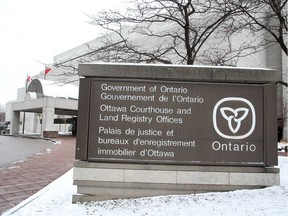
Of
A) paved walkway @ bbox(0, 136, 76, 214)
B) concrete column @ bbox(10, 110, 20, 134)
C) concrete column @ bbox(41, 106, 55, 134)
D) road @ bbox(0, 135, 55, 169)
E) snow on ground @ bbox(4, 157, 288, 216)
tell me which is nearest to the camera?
snow on ground @ bbox(4, 157, 288, 216)

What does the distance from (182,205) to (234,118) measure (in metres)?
1.75

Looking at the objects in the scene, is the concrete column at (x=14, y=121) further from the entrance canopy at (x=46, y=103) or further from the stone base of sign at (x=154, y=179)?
the stone base of sign at (x=154, y=179)

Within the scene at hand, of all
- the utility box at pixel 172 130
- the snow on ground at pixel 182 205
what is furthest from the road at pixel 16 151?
the utility box at pixel 172 130

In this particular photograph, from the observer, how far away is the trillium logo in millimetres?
5535

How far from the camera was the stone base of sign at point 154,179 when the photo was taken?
538 centimetres

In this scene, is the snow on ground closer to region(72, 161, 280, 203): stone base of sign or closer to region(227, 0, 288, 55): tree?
region(72, 161, 280, 203): stone base of sign

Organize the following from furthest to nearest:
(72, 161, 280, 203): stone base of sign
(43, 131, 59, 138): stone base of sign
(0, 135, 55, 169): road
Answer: (43, 131, 59, 138): stone base of sign < (0, 135, 55, 169): road < (72, 161, 280, 203): stone base of sign

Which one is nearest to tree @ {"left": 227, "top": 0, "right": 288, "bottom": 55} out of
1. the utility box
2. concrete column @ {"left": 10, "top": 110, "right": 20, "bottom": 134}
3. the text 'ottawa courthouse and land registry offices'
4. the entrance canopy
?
the utility box

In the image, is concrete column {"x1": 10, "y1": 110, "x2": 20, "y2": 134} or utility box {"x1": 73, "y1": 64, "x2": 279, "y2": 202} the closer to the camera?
utility box {"x1": 73, "y1": 64, "x2": 279, "y2": 202}

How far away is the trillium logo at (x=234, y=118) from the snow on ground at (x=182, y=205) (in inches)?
39.2

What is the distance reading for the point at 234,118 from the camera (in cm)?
555

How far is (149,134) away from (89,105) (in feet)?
3.78

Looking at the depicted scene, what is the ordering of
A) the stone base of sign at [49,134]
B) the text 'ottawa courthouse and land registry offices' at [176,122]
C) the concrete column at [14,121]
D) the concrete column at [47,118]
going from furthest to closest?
the concrete column at [14,121] → the concrete column at [47,118] → the stone base of sign at [49,134] → the text 'ottawa courthouse and land registry offices' at [176,122]

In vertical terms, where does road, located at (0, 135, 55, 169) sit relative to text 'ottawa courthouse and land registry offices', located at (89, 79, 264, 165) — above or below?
below
